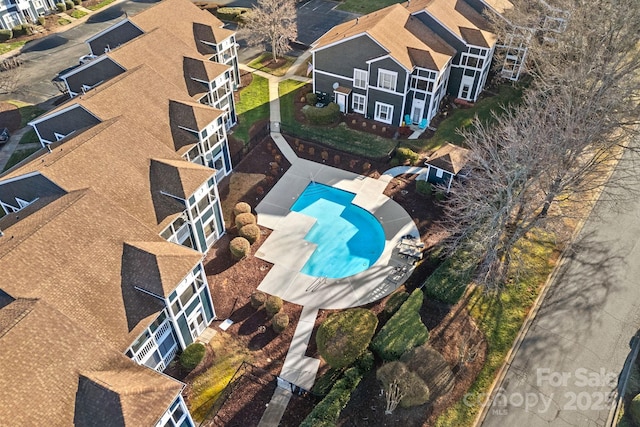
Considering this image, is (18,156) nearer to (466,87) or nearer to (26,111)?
(26,111)

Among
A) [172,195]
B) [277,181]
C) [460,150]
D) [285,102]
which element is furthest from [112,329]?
[285,102]

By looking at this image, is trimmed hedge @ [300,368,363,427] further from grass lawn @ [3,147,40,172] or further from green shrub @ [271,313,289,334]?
grass lawn @ [3,147,40,172]

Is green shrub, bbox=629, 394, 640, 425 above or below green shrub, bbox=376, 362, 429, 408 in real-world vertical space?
below

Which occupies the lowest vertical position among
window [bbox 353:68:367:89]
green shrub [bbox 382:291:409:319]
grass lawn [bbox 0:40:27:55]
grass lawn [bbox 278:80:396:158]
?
green shrub [bbox 382:291:409:319]

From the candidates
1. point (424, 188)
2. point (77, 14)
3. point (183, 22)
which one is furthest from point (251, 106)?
point (77, 14)

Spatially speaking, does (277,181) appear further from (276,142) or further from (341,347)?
(341,347)

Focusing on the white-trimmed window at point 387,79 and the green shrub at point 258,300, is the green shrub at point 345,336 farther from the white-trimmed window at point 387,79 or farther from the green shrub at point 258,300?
the white-trimmed window at point 387,79

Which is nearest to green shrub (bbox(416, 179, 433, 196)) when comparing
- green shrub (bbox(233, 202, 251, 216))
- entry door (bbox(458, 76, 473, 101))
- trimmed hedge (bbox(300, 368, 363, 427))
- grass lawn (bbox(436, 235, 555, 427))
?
grass lawn (bbox(436, 235, 555, 427))
